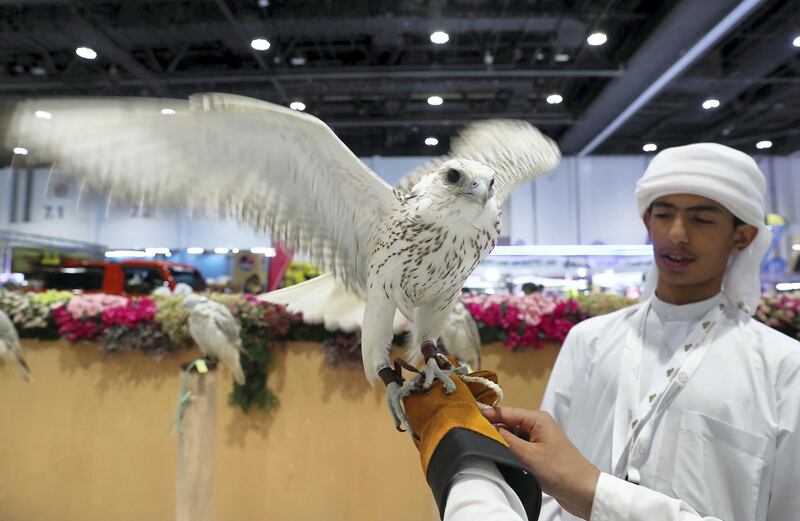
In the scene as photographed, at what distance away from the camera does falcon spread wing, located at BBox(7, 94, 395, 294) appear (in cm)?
61

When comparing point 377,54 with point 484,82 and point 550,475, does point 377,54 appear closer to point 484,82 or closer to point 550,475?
point 484,82

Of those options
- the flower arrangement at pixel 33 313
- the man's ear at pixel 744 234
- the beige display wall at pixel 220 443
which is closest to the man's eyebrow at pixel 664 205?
the man's ear at pixel 744 234

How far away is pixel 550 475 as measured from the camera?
72 centimetres

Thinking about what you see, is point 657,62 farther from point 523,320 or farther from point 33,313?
point 33,313

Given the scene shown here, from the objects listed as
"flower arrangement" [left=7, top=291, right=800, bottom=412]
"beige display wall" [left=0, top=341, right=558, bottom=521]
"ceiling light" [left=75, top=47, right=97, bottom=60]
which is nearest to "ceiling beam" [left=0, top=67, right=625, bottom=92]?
"ceiling light" [left=75, top=47, right=97, bottom=60]

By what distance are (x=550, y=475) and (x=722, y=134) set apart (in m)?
5.69

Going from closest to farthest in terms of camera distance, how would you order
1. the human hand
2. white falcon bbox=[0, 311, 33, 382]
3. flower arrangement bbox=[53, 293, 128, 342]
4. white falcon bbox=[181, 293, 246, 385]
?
the human hand < white falcon bbox=[181, 293, 246, 385] < white falcon bbox=[0, 311, 33, 382] < flower arrangement bbox=[53, 293, 128, 342]

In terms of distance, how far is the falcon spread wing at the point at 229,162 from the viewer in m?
0.61

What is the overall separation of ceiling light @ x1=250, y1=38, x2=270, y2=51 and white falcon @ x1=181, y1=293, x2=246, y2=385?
6.91ft

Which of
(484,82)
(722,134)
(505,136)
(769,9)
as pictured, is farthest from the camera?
(722,134)

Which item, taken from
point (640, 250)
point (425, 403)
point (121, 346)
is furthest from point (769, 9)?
point (121, 346)

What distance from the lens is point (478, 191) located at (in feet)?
2.13

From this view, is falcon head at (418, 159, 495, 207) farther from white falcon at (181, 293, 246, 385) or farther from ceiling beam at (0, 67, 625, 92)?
ceiling beam at (0, 67, 625, 92)

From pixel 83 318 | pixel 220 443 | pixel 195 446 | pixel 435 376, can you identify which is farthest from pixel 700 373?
pixel 83 318
